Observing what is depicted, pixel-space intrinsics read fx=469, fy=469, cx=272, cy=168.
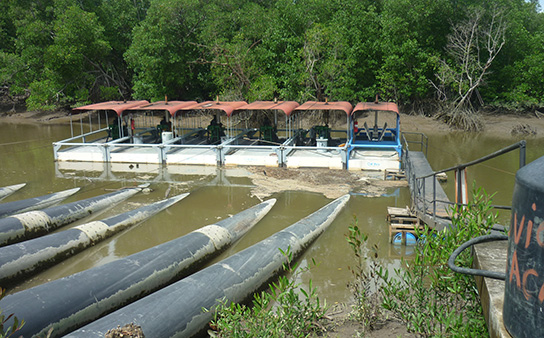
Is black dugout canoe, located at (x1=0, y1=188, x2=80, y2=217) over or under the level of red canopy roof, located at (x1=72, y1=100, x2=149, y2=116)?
under

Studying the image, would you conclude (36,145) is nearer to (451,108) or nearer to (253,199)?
(253,199)

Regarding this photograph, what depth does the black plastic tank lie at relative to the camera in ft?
9.05

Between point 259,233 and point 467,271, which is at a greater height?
point 467,271

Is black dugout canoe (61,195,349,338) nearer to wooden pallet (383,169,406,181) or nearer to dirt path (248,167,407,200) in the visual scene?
dirt path (248,167,407,200)

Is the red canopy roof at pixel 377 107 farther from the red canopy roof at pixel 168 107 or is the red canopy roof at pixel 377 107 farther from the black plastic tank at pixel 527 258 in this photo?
the black plastic tank at pixel 527 258

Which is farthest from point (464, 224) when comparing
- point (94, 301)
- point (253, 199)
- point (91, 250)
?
point (253, 199)

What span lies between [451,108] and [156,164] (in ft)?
73.1

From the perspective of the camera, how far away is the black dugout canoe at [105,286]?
22.1 feet

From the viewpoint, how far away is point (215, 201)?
1541cm

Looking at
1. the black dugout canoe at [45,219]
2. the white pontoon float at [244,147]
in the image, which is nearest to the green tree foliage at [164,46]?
the white pontoon float at [244,147]

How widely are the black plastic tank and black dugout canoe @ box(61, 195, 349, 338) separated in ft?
15.0

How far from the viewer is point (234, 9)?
40812 millimetres

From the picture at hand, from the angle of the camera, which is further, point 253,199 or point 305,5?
point 305,5

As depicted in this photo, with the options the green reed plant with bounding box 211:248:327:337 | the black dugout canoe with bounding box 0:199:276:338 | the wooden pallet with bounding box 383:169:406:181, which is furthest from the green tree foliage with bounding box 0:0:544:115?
the green reed plant with bounding box 211:248:327:337
